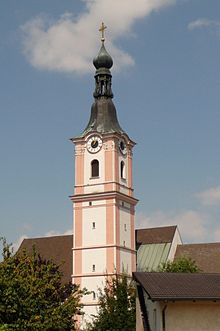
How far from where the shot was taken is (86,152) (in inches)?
2322

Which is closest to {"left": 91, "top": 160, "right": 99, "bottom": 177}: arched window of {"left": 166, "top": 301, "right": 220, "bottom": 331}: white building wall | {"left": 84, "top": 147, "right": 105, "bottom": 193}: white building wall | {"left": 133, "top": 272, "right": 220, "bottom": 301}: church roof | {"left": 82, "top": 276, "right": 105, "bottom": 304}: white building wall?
{"left": 84, "top": 147, "right": 105, "bottom": 193}: white building wall

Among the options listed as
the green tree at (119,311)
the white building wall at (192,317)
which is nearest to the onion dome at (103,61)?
the green tree at (119,311)

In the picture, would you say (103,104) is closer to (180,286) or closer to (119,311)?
(119,311)

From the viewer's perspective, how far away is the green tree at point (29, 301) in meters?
22.7

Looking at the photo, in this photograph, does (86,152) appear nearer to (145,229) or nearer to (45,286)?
(145,229)

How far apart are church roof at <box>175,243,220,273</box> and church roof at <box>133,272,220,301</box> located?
111 ft

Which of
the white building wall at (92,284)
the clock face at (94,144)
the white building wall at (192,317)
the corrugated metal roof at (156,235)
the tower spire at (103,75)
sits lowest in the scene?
the white building wall at (192,317)

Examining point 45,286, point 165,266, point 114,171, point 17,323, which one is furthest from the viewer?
point 114,171

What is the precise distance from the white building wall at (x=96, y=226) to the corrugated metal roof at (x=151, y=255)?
611cm

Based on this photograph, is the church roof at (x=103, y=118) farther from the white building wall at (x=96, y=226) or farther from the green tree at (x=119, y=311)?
the green tree at (x=119, y=311)

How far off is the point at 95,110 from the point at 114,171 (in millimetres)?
6277

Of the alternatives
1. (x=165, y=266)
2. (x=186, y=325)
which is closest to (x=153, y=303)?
(x=186, y=325)

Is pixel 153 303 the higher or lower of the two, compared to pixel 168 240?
lower

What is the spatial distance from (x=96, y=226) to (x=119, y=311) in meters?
21.6
